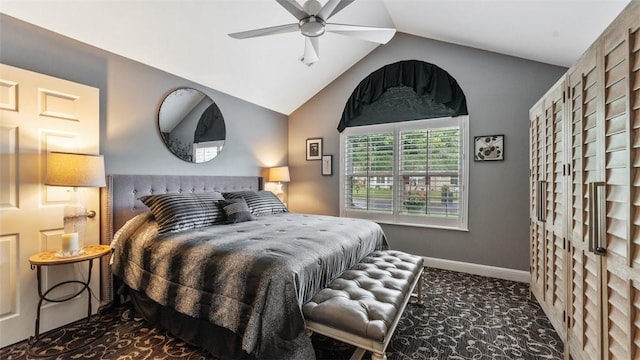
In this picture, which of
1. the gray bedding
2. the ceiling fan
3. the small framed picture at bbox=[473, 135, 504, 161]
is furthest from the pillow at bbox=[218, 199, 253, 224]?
the small framed picture at bbox=[473, 135, 504, 161]

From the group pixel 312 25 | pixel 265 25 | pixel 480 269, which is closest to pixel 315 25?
pixel 312 25

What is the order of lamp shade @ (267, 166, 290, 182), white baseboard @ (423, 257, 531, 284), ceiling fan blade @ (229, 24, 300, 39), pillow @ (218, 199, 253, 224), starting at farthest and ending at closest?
lamp shade @ (267, 166, 290, 182) < white baseboard @ (423, 257, 531, 284) < pillow @ (218, 199, 253, 224) < ceiling fan blade @ (229, 24, 300, 39)

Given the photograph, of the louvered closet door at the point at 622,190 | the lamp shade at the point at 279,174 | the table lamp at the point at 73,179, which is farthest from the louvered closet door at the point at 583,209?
the lamp shade at the point at 279,174

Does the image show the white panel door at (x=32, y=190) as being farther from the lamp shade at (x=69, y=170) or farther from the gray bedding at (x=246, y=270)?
the gray bedding at (x=246, y=270)

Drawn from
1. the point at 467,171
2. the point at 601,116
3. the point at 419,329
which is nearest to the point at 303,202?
the point at 467,171

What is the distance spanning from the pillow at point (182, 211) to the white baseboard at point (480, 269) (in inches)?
113

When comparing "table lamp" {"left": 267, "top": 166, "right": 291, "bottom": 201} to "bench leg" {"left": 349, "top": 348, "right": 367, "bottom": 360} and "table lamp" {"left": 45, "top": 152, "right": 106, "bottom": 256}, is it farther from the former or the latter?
"bench leg" {"left": 349, "top": 348, "right": 367, "bottom": 360}

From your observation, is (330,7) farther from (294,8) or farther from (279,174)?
(279,174)

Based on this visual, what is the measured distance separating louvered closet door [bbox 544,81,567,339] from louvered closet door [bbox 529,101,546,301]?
86 millimetres

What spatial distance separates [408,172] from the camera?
3.90 metres

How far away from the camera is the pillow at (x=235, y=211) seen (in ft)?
9.08

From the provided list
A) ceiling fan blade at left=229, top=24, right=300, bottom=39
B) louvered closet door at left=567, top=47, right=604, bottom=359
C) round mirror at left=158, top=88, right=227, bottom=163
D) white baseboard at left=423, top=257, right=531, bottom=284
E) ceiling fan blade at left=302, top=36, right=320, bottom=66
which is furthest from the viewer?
white baseboard at left=423, top=257, right=531, bottom=284

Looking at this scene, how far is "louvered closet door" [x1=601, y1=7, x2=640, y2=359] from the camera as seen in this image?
3.45ft

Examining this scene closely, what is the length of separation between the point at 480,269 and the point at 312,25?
3432 mm
